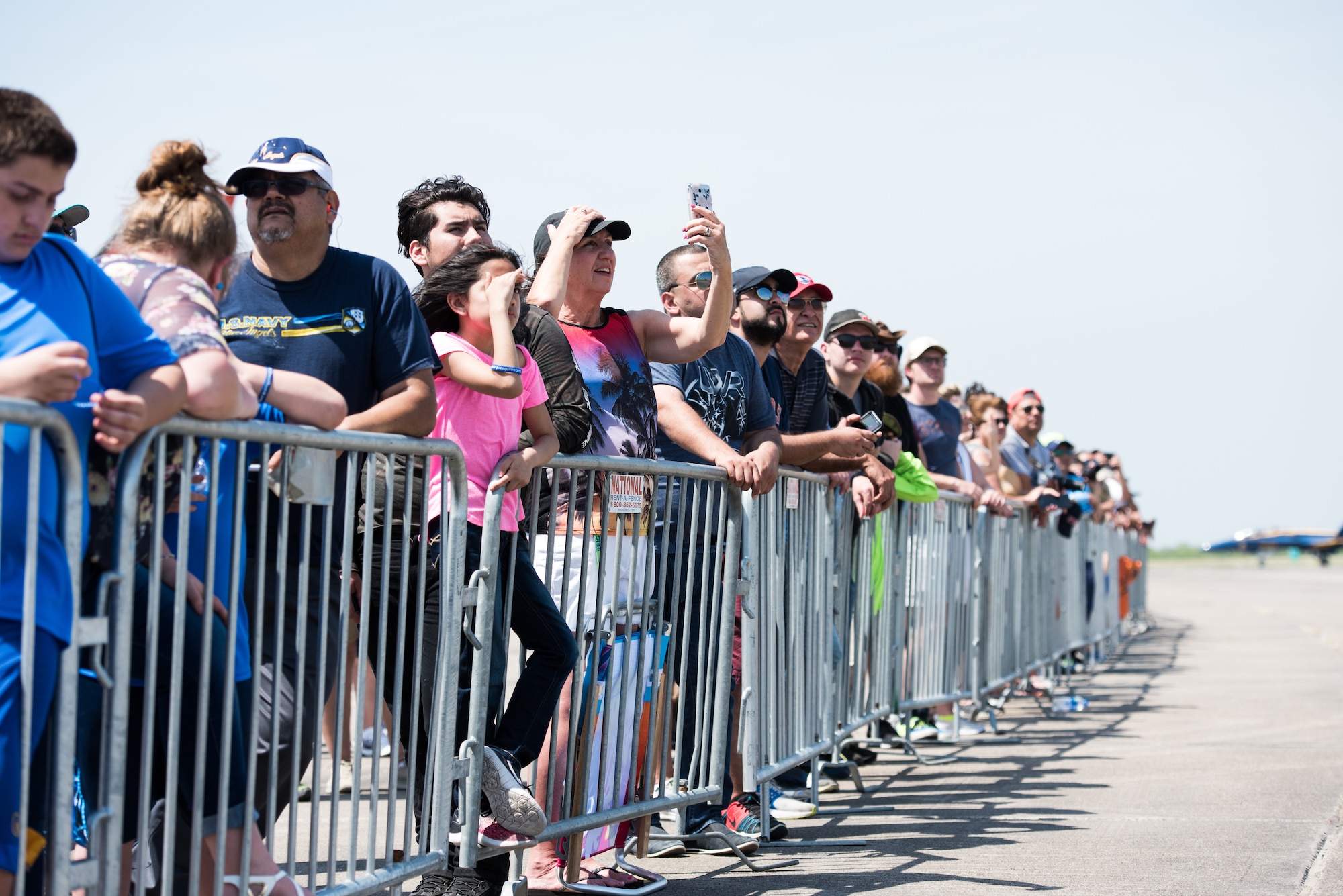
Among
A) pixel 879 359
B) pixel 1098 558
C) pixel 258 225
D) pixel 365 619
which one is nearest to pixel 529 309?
pixel 258 225

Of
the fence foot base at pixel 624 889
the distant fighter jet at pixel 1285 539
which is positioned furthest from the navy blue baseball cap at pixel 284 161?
the distant fighter jet at pixel 1285 539

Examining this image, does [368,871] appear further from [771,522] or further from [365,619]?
[771,522]

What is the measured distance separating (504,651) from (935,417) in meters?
A: 6.62

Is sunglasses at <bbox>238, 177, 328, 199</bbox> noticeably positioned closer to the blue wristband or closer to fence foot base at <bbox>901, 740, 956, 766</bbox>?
the blue wristband

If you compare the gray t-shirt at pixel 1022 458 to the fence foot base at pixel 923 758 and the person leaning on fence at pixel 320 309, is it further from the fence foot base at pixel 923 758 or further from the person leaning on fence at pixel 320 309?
the person leaning on fence at pixel 320 309

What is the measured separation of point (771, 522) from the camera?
5836 millimetres

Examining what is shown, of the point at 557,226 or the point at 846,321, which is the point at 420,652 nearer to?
the point at 557,226

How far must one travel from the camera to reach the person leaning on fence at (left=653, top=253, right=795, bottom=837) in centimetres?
527

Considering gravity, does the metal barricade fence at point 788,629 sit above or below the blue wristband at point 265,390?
below

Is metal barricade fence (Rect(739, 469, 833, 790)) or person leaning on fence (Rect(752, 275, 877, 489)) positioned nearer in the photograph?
metal barricade fence (Rect(739, 469, 833, 790))

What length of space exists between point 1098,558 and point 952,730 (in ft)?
25.7

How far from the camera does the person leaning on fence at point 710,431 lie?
527 cm

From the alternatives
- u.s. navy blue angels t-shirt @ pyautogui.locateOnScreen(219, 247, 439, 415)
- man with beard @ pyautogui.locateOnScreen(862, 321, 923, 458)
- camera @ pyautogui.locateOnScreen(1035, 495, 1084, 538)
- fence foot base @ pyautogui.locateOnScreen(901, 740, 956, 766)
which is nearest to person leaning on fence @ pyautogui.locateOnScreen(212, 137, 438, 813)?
u.s. navy blue angels t-shirt @ pyautogui.locateOnScreen(219, 247, 439, 415)

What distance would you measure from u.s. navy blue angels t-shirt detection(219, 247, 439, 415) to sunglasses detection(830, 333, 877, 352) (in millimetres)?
4250
